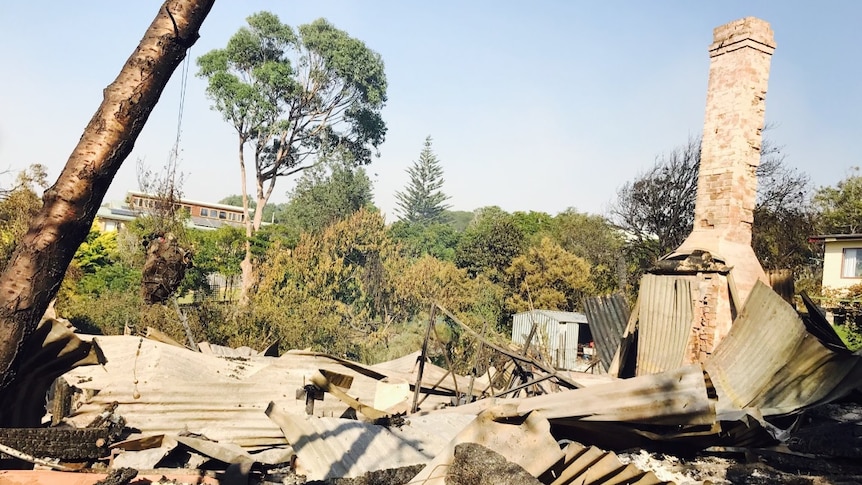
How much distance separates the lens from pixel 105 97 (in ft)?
8.29

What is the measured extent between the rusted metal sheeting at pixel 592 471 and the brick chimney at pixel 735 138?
692 centimetres

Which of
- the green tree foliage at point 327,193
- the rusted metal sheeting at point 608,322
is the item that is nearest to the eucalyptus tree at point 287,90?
the green tree foliage at point 327,193

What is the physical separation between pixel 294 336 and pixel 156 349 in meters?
11.2

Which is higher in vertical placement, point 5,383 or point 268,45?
point 268,45

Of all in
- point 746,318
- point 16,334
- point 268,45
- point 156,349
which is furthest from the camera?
point 268,45

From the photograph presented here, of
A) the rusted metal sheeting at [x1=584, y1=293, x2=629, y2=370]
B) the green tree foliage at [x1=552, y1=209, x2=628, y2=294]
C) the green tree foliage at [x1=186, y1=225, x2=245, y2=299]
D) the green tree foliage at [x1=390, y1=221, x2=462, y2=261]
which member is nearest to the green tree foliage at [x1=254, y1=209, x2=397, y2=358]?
the green tree foliage at [x1=186, y1=225, x2=245, y2=299]

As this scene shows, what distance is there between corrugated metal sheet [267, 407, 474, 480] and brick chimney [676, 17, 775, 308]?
6.68 meters

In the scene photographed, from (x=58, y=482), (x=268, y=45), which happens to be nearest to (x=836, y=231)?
(x=268, y=45)

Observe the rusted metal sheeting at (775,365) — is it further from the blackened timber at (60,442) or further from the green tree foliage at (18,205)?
the green tree foliage at (18,205)

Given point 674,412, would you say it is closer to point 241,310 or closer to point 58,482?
point 58,482

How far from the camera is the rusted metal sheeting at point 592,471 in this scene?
3369 millimetres

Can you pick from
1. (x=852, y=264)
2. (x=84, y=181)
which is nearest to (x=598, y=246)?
(x=852, y=264)

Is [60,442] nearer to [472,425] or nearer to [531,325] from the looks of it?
[472,425]

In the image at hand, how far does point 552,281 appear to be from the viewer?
2775 cm
